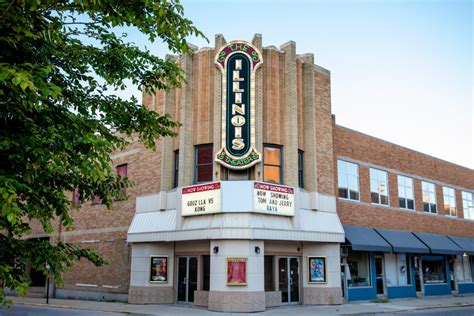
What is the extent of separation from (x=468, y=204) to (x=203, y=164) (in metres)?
25.5

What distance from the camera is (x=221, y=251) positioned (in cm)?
2014

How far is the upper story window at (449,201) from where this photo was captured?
114ft

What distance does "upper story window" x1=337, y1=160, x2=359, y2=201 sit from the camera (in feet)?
85.6

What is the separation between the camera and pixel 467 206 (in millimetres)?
37219

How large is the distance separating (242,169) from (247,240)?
3399mm

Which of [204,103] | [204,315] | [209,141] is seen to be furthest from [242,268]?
[204,103]

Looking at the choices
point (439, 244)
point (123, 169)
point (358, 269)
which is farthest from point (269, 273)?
point (439, 244)

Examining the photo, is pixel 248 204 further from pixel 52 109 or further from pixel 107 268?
pixel 52 109

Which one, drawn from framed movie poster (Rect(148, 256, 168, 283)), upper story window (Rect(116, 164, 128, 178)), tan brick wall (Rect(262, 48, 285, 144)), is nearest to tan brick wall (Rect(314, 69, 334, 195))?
tan brick wall (Rect(262, 48, 285, 144))

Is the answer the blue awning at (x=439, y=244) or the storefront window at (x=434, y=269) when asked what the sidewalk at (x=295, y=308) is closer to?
the blue awning at (x=439, y=244)

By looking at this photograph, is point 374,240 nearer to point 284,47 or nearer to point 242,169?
point 242,169

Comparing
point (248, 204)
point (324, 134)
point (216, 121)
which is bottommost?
point (248, 204)

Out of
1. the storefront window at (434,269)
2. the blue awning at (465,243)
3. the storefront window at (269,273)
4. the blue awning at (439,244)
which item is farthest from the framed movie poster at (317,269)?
the blue awning at (465,243)

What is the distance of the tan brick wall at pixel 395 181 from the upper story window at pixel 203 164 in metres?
7.74
